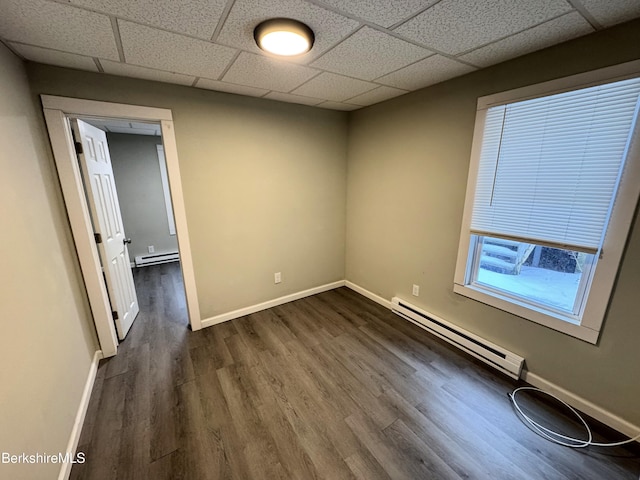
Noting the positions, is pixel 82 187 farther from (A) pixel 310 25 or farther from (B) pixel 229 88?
(A) pixel 310 25

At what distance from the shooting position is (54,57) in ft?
5.29

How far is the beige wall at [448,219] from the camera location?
1.47 metres

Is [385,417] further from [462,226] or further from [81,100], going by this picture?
[81,100]

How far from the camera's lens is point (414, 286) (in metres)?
2.69

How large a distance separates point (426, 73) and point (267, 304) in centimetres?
274

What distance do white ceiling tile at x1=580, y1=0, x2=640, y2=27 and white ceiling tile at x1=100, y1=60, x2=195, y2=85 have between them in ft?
7.92

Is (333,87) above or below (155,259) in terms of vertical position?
above

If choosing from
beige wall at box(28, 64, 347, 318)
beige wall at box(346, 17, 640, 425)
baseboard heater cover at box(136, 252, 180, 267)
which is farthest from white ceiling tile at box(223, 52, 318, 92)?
baseboard heater cover at box(136, 252, 180, 267)

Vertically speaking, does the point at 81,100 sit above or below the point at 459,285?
above

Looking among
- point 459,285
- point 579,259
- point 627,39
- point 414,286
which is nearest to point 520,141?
point 627,39

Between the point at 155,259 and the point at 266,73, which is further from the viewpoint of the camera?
the point at 155,259

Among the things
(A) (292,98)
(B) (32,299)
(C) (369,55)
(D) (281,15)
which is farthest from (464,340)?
(B) (32,299)

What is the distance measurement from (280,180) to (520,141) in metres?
2.14

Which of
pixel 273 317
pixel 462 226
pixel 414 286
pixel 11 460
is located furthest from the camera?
pixel 273 317
